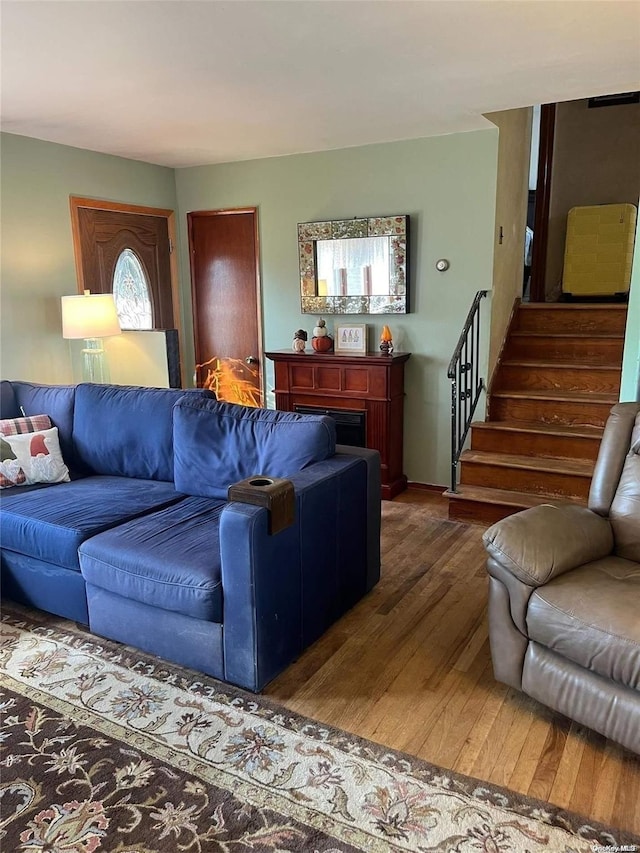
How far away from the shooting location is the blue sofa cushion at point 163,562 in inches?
87.8

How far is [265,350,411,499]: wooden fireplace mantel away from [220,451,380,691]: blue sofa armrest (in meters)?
1.49

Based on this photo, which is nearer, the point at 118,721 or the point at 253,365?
the point at 118,721

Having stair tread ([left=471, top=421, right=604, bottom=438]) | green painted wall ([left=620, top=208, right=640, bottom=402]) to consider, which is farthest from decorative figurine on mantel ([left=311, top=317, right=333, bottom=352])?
green painted wall ([left=620, top=208, right=640, bottom=402])

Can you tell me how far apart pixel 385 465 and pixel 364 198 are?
194 centimetres

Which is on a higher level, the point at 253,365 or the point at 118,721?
the point at 253,365

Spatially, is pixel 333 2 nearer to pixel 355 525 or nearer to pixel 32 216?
pixel 355 525

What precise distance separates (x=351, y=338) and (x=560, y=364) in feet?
5.03

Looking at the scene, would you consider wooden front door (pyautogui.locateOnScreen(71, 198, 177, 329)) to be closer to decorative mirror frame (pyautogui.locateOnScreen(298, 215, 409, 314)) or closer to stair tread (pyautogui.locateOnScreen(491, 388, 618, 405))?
decorative mirror frame (pyautogui.locateOnScreen(298, 215, 409, 314))

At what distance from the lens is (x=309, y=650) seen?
Result: 2549 millimetres

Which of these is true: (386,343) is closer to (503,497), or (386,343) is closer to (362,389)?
(362,389)

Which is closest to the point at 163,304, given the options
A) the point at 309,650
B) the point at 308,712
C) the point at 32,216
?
the point at 32,216

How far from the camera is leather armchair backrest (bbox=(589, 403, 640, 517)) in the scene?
2457mm

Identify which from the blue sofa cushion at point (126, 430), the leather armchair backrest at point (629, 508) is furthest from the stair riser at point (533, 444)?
the blue sofa cushion at point (126, 430)

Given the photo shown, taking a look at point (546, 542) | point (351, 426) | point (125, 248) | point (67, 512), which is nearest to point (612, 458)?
point (546, 542)
